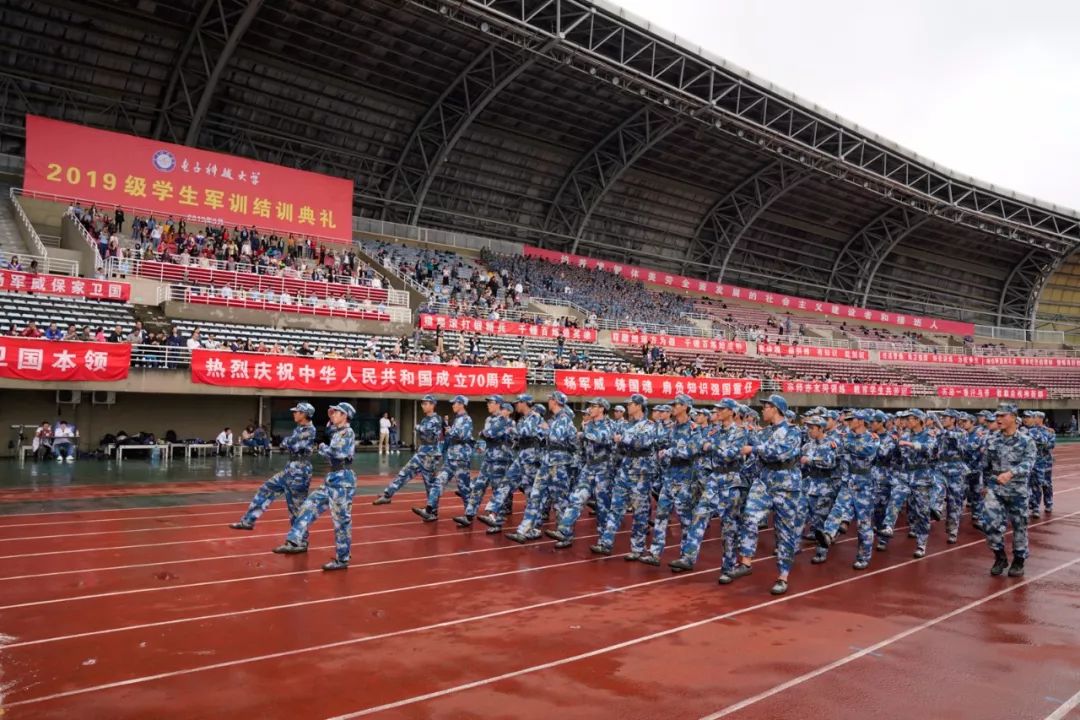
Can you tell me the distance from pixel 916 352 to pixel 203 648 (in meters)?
45.4

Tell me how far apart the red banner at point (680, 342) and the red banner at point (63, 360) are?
19502mm

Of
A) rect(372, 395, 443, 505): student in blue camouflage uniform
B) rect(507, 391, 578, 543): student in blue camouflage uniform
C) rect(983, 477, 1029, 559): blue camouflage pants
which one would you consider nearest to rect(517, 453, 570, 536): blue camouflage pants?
rect(507, 391, 578, 543): student in blue camouflage uniform

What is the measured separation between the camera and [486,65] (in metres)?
32.0

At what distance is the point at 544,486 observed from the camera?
993 centimetres

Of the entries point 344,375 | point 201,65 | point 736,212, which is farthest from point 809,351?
point 201,65

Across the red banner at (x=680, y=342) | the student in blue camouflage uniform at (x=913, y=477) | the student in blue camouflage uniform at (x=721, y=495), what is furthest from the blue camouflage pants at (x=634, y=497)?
the red banner at (x=680, y=342)

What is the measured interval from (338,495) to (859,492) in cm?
616

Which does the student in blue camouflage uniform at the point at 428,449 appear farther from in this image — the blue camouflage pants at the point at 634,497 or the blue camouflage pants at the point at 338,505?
the blue camouflage pants at the point at 634,497

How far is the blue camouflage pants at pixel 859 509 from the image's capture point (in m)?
8.84

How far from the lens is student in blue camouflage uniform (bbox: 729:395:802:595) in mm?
7668

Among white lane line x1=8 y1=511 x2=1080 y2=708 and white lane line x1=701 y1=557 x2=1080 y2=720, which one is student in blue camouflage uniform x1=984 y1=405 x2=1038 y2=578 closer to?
white lane line x1=701 y1=557 x2=1080 y2=720

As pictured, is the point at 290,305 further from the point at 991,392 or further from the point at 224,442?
the point at 991,392

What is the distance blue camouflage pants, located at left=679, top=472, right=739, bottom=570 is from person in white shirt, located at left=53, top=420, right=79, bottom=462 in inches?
644

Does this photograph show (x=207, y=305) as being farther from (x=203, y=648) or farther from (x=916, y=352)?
(x=916, y=352)
